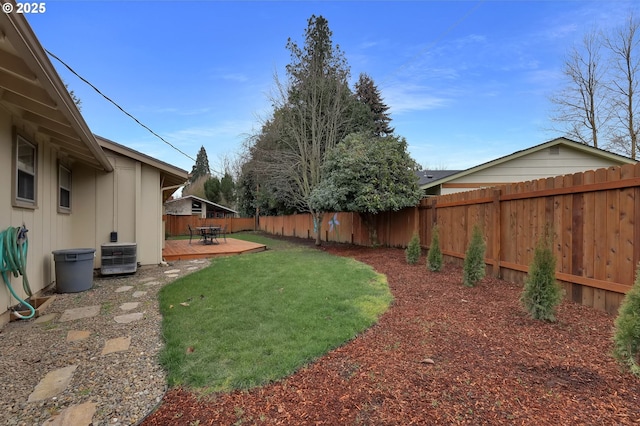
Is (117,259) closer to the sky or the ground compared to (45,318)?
closer to the sky

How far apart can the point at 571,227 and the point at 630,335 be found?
7.25ft

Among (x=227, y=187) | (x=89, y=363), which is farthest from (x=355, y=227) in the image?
(x=227, y=187)

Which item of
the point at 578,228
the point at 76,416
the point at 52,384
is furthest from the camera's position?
the point at 578,228

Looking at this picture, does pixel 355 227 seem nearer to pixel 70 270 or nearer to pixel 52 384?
pixel 70 270

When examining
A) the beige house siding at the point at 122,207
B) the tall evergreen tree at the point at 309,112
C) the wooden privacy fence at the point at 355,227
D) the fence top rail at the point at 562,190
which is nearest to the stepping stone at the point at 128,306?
the beige house siding at the point at 122,207

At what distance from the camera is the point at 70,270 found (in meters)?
5.50

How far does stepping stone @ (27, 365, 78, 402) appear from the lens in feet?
8.04

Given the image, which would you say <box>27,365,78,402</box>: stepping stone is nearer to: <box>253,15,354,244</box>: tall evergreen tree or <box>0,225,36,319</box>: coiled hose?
<box>0,225,36,319</box>: coiled hose

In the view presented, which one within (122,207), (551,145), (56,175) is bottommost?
(122,207)

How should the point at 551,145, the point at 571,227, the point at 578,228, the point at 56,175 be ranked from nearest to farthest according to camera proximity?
the point at 578,228, the point at 571,227, the point at 56,175, the point at 551,145

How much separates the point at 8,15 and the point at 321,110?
1236 cm

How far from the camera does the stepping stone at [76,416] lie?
2.11 m

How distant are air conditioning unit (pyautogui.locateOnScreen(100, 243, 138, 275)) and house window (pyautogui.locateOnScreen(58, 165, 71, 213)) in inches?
43.1

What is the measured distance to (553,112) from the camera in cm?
1741
